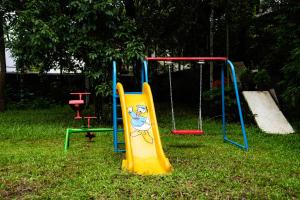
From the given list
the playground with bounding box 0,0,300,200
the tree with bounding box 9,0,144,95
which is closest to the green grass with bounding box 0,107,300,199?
the playground with bounding box 0,0,300,200

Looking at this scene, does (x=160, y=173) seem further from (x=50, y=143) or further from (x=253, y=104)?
(x=253, y=104)

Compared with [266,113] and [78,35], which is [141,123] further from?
[266,113]

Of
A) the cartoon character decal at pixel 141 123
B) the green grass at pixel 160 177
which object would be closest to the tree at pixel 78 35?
the green grass at pixel 160 177

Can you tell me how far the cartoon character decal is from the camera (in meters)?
7.30

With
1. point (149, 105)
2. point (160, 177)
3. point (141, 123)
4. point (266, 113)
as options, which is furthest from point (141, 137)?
point (266, 113)

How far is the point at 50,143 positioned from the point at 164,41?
734cm

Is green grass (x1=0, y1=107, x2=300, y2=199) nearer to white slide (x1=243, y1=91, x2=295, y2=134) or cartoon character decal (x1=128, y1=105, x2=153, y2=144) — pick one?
cartoon character decal (x1=128, y1=105, x2=153, y2=144)

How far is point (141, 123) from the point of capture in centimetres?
750

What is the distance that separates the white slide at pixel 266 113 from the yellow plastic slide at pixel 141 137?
432 cm

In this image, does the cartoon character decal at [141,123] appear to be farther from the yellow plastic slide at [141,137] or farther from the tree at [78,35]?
the tree at [78,35]

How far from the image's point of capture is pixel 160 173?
615 centimetres

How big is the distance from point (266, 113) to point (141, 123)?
543cm

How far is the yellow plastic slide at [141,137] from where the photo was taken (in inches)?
251

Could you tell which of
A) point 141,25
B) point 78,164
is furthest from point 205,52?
point 78,164
